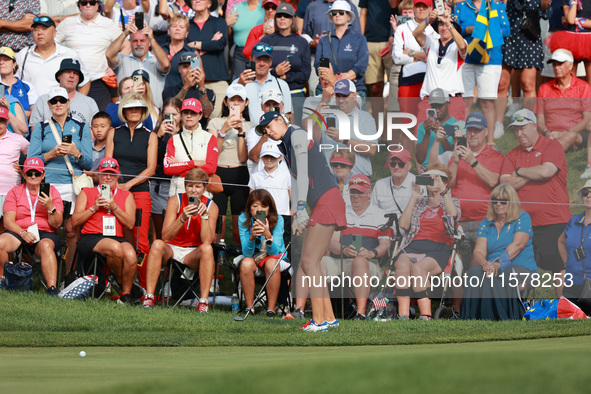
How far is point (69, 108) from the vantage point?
12.8m

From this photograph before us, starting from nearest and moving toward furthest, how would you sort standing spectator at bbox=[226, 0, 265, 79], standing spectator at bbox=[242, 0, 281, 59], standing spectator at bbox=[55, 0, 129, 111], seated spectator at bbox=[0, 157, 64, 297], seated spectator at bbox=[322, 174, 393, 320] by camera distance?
seated spectator at bbox=[322, 174, 393, 320]
seated spectator at bbox=[0, 157, 64, 297]
standing spectator at bbox=[55, 0, 129, 111]
standing spectator at bbox=[242, 0, 281, 59]
standing spectator at bbox=[226, 0, 265, 79]

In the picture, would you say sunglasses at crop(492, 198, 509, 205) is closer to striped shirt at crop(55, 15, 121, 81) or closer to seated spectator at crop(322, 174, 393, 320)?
seated spectator at crop(322, 174, 393, 320)

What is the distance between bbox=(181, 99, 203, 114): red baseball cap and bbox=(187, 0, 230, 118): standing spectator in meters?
1.71

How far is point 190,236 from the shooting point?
11.4 metres

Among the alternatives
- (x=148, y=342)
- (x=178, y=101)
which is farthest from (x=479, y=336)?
(x=178, y=101)

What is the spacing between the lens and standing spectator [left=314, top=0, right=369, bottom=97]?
44.7 ft

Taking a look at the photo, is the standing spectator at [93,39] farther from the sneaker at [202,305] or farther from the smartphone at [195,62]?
the sneaker at [202,305]

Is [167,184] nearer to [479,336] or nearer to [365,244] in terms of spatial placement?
[365,244]

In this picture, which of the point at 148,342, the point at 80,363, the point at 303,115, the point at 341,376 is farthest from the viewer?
the point at 303,115

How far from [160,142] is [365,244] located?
10.5ft

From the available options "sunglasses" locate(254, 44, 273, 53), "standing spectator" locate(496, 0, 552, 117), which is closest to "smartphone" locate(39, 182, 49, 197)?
"sunglasses" locate(254, 44, 273, 53)

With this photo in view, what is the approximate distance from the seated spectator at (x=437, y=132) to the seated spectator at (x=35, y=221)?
4218 millimetres

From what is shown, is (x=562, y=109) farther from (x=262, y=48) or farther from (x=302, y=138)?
(x=262, y=48)

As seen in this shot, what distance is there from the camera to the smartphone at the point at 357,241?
1084 centimetres
